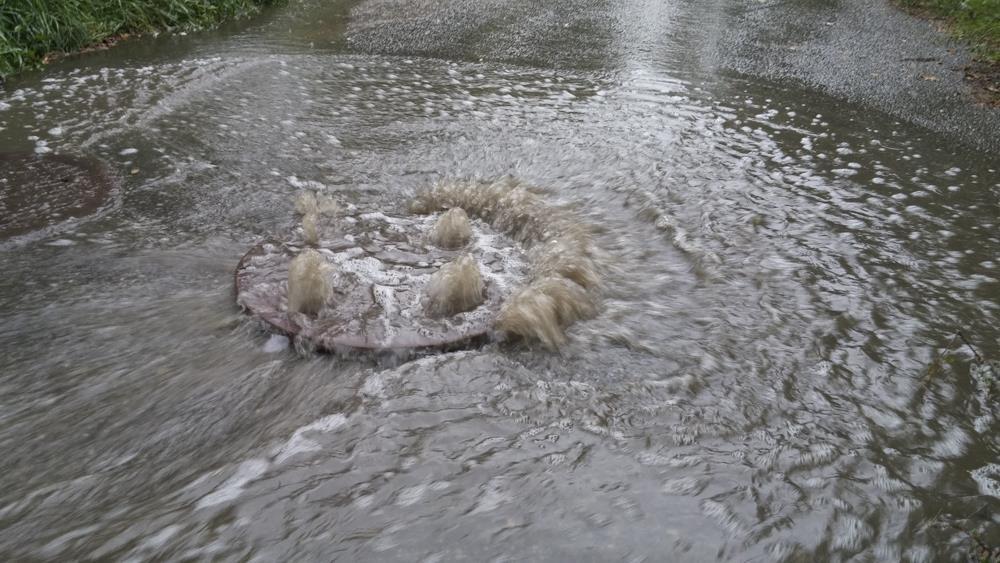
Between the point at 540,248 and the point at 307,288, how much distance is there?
1.27m

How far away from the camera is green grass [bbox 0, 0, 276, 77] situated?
6715 mm

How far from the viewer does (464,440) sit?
86.7 inches

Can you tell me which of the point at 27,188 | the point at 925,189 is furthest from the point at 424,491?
the point at 925,189

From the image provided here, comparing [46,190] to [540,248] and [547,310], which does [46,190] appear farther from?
[547,310]

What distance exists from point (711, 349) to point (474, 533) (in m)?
1.40

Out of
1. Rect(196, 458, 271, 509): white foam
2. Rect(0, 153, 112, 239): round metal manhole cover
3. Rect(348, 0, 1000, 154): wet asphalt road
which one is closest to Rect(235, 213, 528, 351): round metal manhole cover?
Rect(196, 458, 271, 509): white foam

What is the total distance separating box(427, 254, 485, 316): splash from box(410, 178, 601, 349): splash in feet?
0.57

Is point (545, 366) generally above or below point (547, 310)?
below

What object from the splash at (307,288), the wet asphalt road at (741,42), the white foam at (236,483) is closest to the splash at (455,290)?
the splash at (307,288)

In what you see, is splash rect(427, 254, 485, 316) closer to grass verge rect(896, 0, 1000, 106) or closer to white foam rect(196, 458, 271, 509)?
white foam rect(196, 458, 271, 509)

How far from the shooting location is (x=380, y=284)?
10.2 feet

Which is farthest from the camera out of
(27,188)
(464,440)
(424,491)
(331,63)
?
(331,63)

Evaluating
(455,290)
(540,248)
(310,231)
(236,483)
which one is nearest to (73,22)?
(310,231)

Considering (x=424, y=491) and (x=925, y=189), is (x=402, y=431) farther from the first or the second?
(x=925, y=189)
